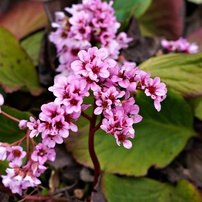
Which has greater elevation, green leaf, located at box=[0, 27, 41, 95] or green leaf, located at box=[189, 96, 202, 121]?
green leaf, located at box=[0, 27, 41, 95]

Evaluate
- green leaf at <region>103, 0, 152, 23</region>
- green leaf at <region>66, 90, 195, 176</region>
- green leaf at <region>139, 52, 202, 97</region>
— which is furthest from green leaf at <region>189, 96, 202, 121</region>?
green leaf at <region>103, 0, 152, 23</region>

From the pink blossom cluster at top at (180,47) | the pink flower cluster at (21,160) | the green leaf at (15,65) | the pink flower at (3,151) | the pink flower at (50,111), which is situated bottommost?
the pink blossom cluster at top at (180,47)

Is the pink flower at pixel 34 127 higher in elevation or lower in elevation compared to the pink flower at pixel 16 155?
higher

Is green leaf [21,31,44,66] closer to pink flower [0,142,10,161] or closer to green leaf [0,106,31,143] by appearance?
green leaf [0,106,31,143]

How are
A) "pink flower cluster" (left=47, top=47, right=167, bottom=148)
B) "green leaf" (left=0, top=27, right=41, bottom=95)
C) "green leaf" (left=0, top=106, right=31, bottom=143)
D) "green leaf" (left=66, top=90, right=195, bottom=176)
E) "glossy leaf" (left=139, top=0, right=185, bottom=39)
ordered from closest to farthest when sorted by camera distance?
"pink flower cluster" (left=47, top=47, right=167, bottom=148)
"green leaf" (left=0, top=106, right=31, bottom=143)
"green leaf" (left=66, top=90, right=195, bottom=176)
"green leaf" (left=0, top=27, right=41, bottom=95)
"glossy leaf" (left=139, top=0, right=185, bottom=39)

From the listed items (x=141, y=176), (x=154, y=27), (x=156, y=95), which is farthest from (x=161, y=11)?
(x=156, y=95)

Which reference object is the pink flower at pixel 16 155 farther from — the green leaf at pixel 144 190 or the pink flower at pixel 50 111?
the green leaf at pixel 144 190

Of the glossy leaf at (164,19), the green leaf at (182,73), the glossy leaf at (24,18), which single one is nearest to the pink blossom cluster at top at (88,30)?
the green leaf at (182,73)
